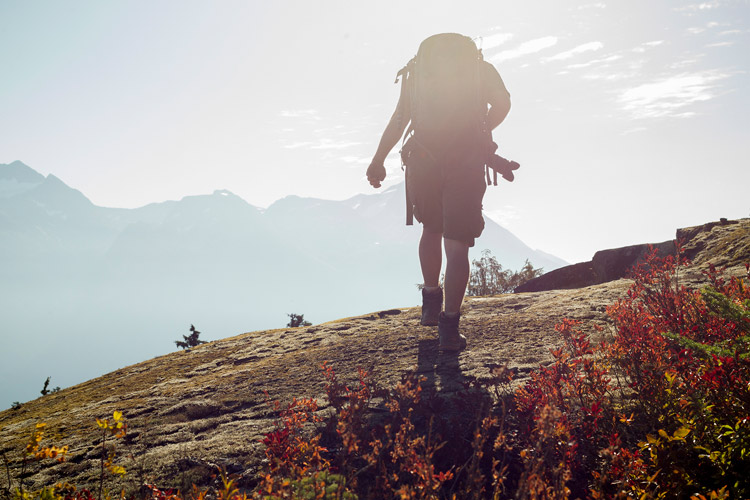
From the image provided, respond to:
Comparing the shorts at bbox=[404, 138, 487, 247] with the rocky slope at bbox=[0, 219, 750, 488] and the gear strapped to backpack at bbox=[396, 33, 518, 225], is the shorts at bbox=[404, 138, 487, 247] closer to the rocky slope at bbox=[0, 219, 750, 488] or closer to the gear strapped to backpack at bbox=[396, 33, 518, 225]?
the gear strapped to backpack at bbox=[396, 33, 518, 225]

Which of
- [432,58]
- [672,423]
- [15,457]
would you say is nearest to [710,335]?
[672,423]

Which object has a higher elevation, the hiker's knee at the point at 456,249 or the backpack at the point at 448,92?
the backpack at the point at 448,92

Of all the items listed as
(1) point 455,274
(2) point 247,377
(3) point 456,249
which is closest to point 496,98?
(3) point 456,249

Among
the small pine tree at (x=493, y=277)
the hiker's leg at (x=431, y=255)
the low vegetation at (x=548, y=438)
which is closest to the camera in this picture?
the low vegetation at (x=548, y=438)

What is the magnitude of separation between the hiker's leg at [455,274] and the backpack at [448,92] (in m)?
1.09

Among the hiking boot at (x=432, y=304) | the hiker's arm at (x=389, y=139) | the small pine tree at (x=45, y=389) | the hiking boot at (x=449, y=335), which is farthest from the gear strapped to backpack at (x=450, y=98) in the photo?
the small pine tree at (x=45, y=389)

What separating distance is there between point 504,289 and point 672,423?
1369 centimetres

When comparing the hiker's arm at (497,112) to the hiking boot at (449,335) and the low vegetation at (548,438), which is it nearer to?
the hiking boot at (449,335)

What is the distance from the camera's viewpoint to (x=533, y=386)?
2281 millimetres

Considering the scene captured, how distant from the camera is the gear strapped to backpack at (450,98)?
409cm

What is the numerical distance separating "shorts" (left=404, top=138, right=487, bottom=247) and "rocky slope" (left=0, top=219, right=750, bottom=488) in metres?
1.15

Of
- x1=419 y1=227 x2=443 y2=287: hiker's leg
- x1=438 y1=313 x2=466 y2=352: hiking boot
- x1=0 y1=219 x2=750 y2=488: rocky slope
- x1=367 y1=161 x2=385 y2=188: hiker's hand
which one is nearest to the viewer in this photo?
x1=0 y1=219 x2=750 y2=488: rocky slope

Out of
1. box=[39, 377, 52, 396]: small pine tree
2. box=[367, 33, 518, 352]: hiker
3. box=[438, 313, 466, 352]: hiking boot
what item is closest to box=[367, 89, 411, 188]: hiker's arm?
box=[367, 33, 518, 352]: hiker

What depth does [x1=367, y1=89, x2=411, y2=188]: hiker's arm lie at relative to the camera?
15.4 ft
